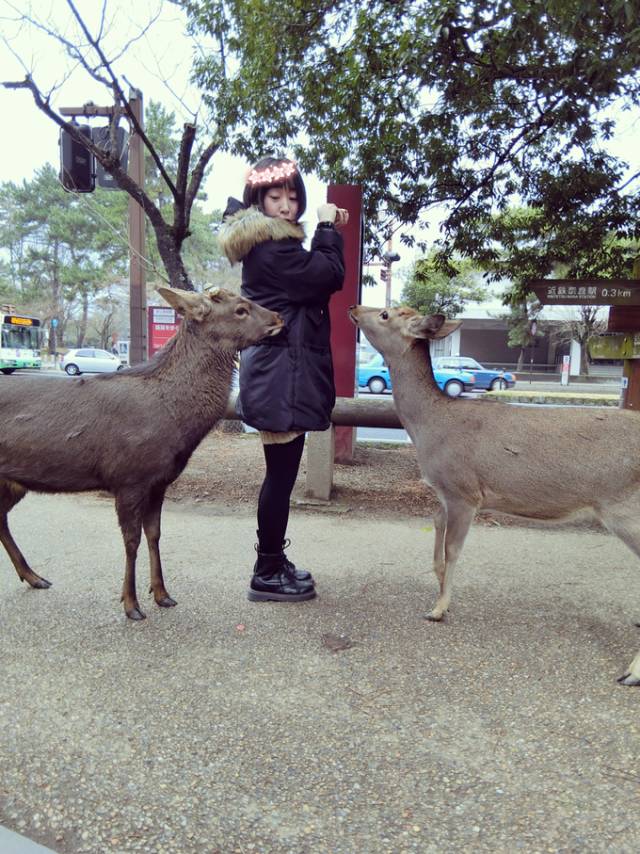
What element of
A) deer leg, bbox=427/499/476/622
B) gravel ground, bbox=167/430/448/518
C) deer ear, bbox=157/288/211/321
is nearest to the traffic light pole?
gravel ground, bbox=167/430/448/518

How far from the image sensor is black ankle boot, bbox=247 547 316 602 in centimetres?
372

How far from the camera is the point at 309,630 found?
333 centimetres

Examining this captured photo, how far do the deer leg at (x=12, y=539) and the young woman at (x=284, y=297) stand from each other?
137 centimetres

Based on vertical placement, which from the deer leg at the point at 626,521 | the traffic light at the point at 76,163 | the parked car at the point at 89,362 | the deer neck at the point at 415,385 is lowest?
the parked car at the point at 89,362

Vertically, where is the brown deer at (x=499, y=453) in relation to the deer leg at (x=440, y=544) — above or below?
above

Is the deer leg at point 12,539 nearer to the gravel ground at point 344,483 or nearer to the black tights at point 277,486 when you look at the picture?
the black tights at point 277,486

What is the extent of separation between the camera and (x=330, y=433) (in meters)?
5.84

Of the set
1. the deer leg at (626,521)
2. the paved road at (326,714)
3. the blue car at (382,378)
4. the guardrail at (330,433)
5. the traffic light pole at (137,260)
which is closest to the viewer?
the paved road at (326,714)

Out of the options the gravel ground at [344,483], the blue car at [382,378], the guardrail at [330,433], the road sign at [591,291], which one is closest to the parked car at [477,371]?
the blue car at [382,378]

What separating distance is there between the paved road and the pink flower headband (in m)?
2.32

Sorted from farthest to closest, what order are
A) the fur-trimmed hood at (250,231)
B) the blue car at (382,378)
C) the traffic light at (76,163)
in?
the blue car at (382,378) < the traffic light at (76,163) < the fur-trimmed hood at (250,231)

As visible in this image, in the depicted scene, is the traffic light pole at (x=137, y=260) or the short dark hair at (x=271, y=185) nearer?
the short dark hair at (x=271, y=185)

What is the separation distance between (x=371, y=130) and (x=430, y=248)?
1.83 meters

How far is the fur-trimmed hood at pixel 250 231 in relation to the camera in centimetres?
338
